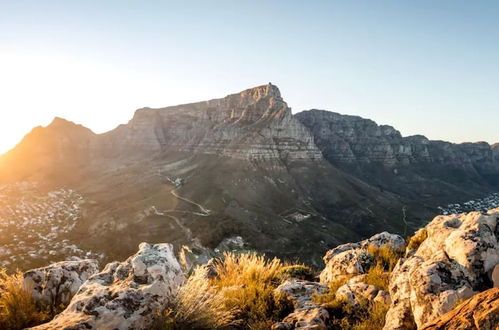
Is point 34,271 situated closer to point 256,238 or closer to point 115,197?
point 256,238

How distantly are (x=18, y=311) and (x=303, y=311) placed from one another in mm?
5478

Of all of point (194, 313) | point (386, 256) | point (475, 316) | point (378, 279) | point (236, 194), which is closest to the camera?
point (475, 316)

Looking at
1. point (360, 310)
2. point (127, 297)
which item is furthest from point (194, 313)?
point (360, 310)

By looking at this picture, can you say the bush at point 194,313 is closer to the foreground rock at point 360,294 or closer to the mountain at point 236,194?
the foreground rock at point 360,294

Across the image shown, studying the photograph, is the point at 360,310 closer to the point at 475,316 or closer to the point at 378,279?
the point at 378,279

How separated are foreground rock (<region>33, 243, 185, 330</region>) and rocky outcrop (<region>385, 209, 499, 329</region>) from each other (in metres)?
4.21

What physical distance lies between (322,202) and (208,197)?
179ft

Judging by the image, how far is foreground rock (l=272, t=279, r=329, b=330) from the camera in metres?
6.03

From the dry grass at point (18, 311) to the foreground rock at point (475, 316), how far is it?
6.62 meters

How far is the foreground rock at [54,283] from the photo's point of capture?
6806 mm

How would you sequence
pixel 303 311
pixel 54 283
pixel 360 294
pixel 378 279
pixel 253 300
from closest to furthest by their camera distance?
1. pixel 303 311
2. pixel 253 300
3. pixel 54 283
4. pixel 360 294
5. pixel 378 279

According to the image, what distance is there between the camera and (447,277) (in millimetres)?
5488

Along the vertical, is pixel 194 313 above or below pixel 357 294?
above

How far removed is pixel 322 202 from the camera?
140500 millimetres
